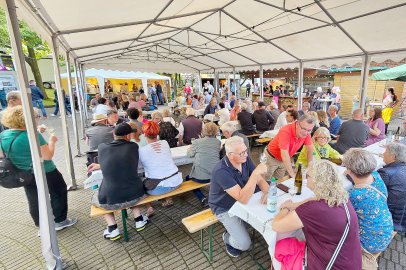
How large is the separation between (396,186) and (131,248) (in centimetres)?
294

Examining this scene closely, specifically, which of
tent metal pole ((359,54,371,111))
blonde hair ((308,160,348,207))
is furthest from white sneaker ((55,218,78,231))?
tent metal pole ((359,54,371,111))

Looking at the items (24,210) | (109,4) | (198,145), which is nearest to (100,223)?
(24,210)

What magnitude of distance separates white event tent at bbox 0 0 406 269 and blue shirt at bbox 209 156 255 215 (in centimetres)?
163

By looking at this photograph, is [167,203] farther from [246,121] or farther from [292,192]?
[246,121]

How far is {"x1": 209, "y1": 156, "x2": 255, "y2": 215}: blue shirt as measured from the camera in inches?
84.4

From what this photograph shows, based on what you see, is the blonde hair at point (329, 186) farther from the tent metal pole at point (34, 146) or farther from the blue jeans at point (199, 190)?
the tent metal pole at point (34, 146)

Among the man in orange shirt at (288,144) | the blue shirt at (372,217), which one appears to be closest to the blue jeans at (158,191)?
the man in orange shirt at (288,144)

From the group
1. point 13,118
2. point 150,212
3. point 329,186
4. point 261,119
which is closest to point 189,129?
point 150,212

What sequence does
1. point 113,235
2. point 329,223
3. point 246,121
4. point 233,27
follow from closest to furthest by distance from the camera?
point 329,223
point 113,235
point 246,121
point 233,27

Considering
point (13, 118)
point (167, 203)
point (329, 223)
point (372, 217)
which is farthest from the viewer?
point (167, 203)

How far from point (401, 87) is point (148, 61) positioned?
13.0 metres

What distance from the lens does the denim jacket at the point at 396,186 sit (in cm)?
218

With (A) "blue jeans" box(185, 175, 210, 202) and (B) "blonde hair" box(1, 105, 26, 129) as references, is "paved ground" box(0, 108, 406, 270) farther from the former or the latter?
(B) "blonde hair" box(1, 105, 26, 129)

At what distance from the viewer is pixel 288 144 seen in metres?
3.03
